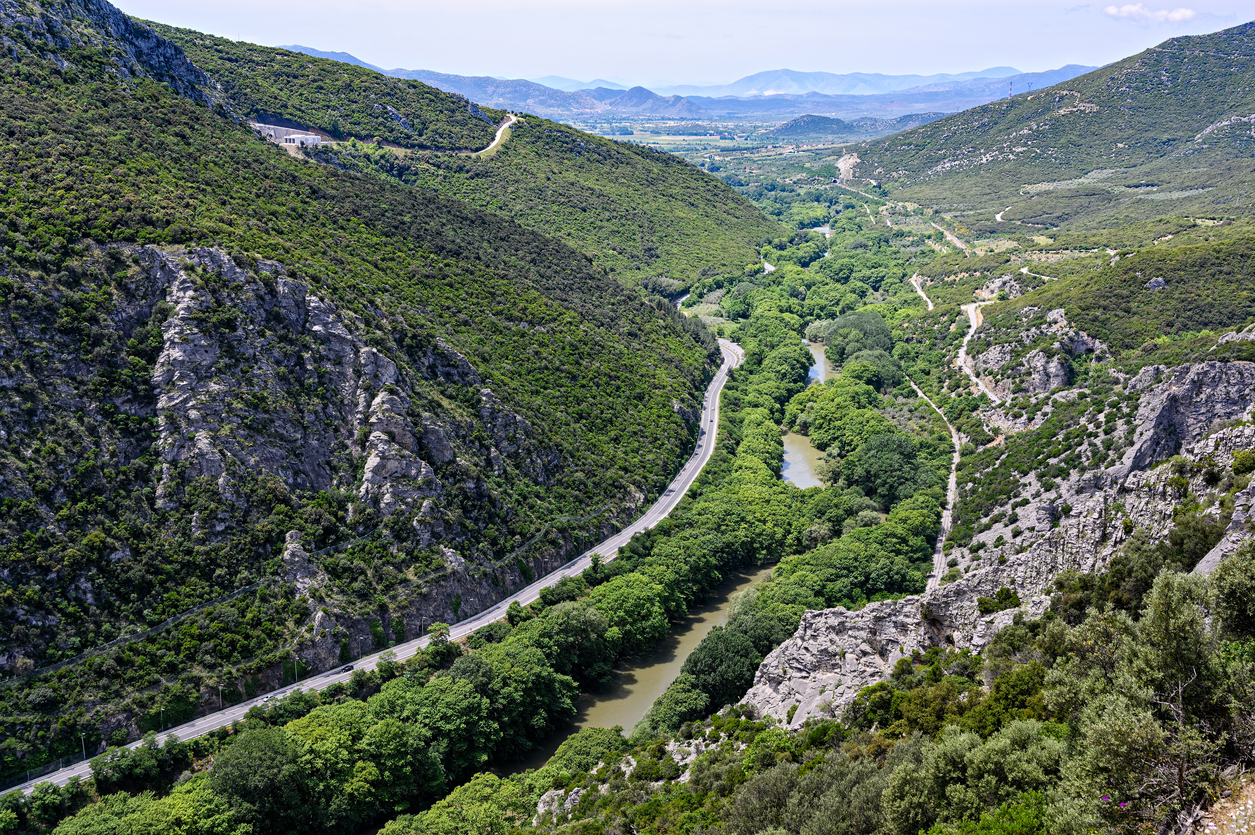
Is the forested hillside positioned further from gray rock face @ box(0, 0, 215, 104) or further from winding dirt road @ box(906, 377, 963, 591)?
winding dirt road @ box(906, 377, 963, 591)

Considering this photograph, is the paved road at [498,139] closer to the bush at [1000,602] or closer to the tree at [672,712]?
the tree at [672,712]

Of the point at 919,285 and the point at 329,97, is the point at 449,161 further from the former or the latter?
the point at 919,285

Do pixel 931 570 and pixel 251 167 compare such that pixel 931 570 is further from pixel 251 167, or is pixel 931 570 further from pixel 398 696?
pixel 251 167

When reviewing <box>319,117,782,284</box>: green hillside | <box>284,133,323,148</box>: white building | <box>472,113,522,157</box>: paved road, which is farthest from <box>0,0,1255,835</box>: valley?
<box>472,113,522,157</box>: paved road

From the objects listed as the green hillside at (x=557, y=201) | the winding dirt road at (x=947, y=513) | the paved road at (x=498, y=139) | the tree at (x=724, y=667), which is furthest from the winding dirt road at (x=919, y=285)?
the tree at (x=724, y=667)

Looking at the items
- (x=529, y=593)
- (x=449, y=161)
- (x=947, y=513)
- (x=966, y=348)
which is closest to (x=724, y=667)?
(x=529, y=593)

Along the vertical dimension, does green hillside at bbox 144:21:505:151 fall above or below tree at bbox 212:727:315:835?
above

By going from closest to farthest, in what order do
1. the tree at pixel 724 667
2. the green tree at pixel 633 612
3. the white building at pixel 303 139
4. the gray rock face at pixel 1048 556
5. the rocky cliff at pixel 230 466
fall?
1. the gray rock face at pixel 1048 556
2. the rocky cliff at pixel 230 466
3. the tree at pixel 724 667
4. the green tree at pixel 633 612
5. the white building at pixel 303 139

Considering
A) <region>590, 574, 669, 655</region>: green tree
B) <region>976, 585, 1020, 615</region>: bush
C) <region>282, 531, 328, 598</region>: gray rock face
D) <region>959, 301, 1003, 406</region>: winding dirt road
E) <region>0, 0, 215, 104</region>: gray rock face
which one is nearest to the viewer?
<region>976, 585, 1020, 615</region>: bush
